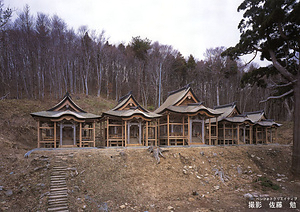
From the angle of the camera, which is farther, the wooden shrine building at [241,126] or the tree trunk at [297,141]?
the wooden shrine building at [241,126]

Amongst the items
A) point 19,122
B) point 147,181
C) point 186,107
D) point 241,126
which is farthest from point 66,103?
point 241,126

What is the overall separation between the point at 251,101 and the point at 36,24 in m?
48.8

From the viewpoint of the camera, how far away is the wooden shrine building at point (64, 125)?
61.4ft

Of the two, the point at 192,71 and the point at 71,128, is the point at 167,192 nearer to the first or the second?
the point at 71,128

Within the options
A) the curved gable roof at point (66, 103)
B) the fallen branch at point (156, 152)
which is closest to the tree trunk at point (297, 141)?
the fallen branch at point (156, 152)

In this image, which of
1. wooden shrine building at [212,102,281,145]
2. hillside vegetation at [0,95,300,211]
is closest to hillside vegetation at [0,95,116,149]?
hillside vegetation at [0,95,300,211]

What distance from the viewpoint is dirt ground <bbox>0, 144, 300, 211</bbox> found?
11.4m

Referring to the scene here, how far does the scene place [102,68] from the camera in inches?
1775

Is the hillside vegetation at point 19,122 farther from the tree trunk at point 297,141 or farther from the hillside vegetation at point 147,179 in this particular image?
the tree trunk at point 297,141

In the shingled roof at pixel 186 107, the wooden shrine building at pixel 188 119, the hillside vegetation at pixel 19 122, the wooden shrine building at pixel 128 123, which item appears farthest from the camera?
the wooden shrine building at pixel 188 119

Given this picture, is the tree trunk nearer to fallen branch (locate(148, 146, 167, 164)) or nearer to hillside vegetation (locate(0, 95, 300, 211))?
hillside vegetation (locate(0, 95, 300, 211))

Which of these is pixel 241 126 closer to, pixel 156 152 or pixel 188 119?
pixel 188 119

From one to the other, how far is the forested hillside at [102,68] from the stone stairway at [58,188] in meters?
23.9

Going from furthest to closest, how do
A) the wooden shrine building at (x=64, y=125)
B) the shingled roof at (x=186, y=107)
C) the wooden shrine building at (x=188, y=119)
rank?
1. the wooden shrine building at (x=188, y=119)
2. the shingled roof at (x=186, y=107)
3. the wooden shrine building at (x=64, y=125)
